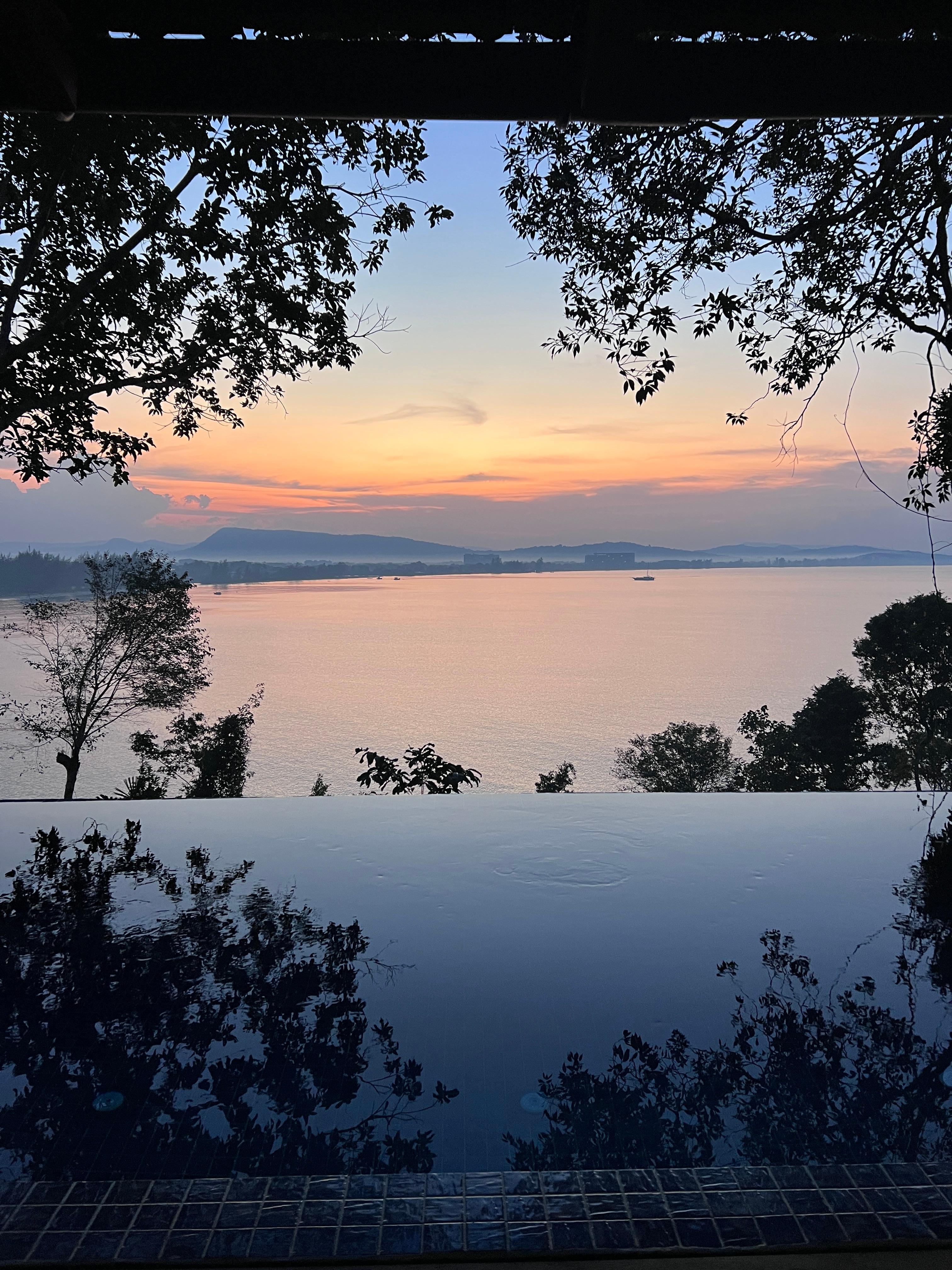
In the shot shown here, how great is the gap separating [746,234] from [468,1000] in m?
4.02

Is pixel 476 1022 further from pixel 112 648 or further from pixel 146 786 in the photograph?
pixel 112 648

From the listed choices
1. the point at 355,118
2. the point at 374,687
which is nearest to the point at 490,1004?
the point at 355,118

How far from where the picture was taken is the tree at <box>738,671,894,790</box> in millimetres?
14047

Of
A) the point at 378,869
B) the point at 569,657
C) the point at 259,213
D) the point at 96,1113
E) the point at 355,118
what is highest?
the point at 259,213

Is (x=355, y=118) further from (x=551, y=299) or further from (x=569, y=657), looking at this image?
(x=569, y=657)

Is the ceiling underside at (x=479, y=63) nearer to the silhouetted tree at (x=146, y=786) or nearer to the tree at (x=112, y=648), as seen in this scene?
Answer: the silhouetted tree at (x=146, y=786)

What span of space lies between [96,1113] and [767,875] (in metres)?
3.18

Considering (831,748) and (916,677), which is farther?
(831,748)

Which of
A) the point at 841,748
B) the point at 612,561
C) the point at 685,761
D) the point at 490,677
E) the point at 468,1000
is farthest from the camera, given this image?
the point at 490,677

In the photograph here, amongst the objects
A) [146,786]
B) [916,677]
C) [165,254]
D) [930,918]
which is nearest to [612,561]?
[916,677]

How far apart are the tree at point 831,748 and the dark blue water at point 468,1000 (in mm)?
9994

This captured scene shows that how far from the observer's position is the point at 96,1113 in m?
2.13

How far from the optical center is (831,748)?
14.2m

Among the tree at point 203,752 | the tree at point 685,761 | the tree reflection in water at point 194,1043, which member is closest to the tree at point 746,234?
the tree reflection in water at point 194,1043
